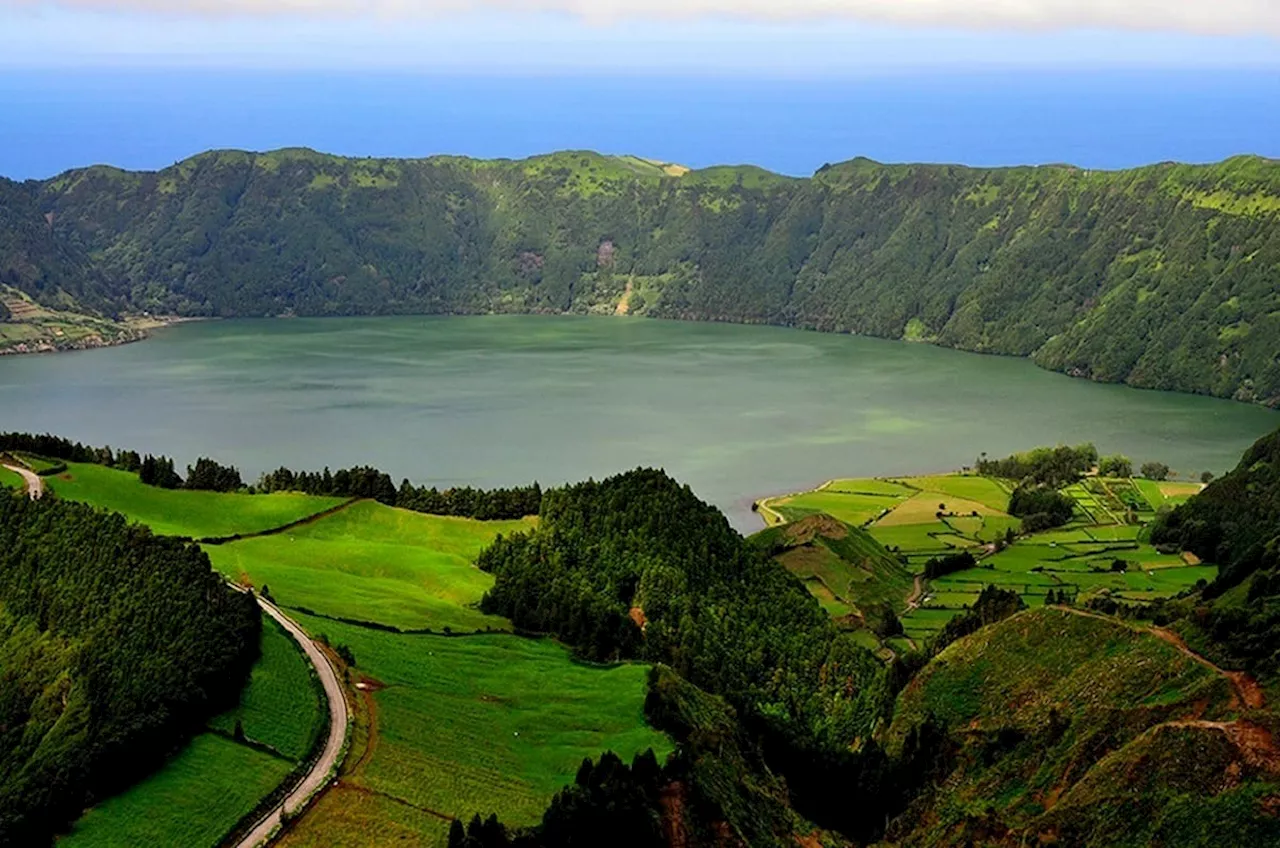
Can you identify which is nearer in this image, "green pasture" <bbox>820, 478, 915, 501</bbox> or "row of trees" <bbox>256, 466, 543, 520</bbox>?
"row of trees" <bbox>256, 466, 543, 520</bbox>

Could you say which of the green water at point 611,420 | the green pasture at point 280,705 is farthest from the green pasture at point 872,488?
the green pasture at point 280,705

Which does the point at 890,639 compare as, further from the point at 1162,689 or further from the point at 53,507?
the point at 53,507

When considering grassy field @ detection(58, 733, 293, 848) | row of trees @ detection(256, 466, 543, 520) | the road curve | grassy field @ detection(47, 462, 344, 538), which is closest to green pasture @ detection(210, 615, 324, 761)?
the road curve

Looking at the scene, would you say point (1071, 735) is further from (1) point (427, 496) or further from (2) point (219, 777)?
(1) point (427, 496)

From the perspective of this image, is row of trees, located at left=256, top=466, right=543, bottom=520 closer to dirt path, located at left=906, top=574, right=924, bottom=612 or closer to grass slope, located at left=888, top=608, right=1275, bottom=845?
dirt path, located at left=906, top=574, right=924, bottom=612

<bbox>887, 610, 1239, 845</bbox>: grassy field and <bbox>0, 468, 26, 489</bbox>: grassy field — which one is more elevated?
<bbox>0, 468, 26, 489</bbox>: grassy field

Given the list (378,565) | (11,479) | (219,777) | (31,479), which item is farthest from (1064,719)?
(31,479)
